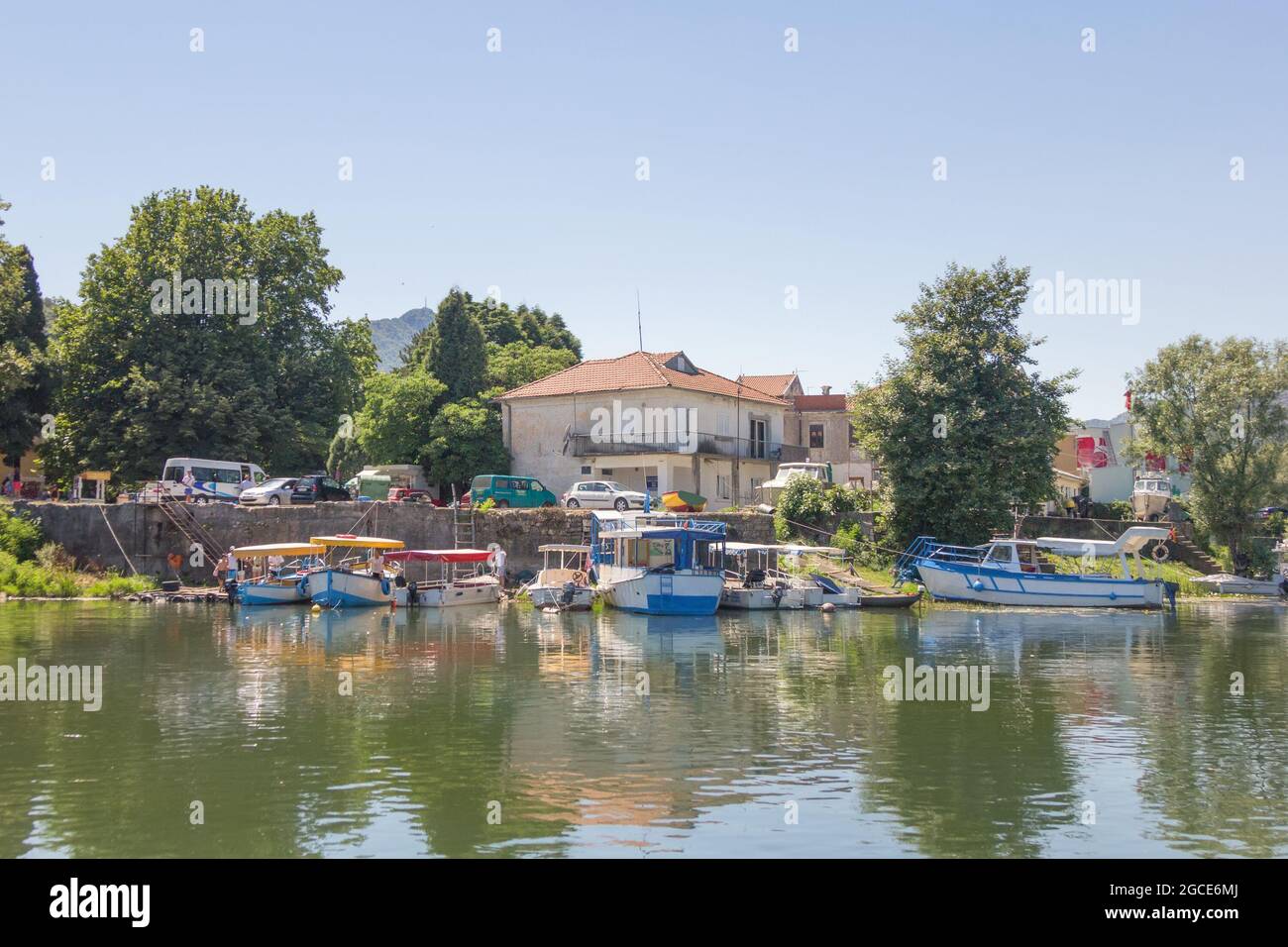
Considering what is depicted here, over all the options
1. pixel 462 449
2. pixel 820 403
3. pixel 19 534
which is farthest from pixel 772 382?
pixel 19 534

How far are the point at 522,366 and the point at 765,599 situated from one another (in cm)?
3533

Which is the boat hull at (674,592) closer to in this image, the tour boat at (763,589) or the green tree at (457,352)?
the tour boat at (763,589)

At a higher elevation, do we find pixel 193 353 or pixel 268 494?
pixel 193 353

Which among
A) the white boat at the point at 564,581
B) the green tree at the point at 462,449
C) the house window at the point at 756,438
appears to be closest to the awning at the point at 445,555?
the white boat at the point at 564,581

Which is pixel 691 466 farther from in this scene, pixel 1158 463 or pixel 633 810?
pixel 633 810

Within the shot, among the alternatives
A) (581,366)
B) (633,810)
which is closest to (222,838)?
(633,810)

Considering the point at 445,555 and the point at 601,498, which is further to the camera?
the point at 601,498

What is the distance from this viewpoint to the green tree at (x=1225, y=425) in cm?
5191

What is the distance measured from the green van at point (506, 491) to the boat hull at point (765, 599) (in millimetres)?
12772

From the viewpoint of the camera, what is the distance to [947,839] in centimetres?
1337

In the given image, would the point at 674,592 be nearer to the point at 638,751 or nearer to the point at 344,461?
the point at 638,751

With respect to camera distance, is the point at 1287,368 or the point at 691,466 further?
the point at 691,466

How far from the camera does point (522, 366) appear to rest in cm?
7531
